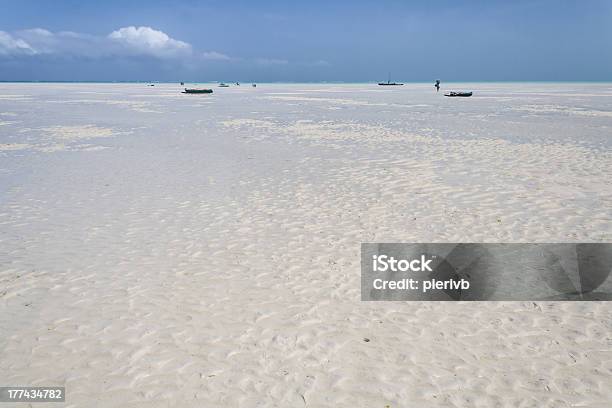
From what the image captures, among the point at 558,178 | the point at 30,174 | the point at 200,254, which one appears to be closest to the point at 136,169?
the point at 30,174

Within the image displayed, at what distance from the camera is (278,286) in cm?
726

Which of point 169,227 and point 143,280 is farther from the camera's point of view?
point 169,227

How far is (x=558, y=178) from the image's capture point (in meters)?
14.0

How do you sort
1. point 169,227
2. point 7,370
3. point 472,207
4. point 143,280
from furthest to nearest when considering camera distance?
point 472,207 → point 169,227 → point 143,280 → point 7,370

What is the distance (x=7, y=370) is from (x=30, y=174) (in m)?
12.1

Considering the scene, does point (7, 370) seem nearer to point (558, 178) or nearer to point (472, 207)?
point (472, 207)

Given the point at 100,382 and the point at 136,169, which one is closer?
the point at 100,382

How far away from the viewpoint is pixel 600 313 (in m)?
6.46

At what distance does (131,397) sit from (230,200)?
25.0 ft

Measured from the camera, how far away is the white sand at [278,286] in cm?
498

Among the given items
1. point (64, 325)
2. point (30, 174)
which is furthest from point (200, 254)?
point (30, 174)

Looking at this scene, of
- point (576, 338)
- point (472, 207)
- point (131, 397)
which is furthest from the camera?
point (472, 207)

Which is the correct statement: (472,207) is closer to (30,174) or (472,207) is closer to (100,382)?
(100,382)

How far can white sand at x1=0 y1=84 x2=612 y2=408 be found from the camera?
4977 mm
